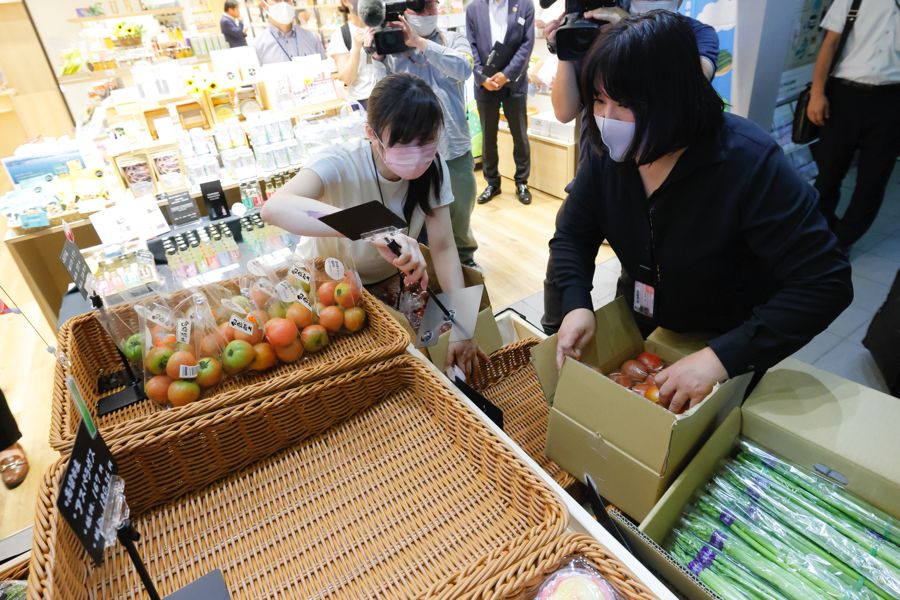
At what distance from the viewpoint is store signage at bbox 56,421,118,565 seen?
593 millimetres

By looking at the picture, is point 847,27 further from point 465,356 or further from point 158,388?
point 158,388

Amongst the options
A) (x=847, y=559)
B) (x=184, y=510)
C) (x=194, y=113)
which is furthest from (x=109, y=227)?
(x=847, y=559)

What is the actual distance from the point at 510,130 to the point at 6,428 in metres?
3.74

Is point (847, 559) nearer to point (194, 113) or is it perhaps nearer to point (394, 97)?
point (394, 97)

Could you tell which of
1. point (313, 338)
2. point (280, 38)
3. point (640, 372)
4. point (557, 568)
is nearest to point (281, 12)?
point (280, 38)

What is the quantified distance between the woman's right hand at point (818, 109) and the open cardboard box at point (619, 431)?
8.15 ft

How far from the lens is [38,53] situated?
6.33 meters

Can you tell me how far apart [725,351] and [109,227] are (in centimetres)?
257

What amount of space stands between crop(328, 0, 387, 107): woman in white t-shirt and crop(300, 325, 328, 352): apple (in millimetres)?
2211

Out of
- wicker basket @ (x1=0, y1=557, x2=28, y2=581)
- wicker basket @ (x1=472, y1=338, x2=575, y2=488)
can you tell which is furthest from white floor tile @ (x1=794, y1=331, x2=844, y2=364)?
wicker basket @ (x1=0, y1=557, x2=28, y2=581)

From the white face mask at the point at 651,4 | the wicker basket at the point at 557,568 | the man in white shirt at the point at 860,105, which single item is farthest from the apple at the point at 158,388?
the man in white shirt at the point at 860,105

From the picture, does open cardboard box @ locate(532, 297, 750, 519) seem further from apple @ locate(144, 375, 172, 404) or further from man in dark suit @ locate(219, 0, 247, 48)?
man in dark suit @ locate(219, 0, 247, 48)

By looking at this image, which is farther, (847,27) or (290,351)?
(847,27)

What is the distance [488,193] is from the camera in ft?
15.2
